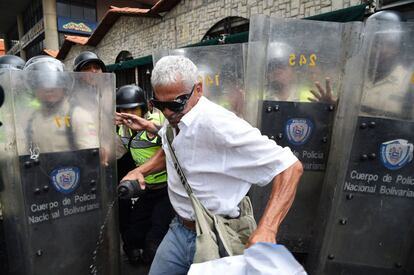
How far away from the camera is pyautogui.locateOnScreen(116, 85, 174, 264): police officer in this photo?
2.73 m

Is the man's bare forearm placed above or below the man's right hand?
above

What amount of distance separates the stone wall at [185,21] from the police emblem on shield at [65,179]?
3897mm

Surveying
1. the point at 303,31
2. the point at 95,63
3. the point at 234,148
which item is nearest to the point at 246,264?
the point at 234,148

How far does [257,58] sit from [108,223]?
182cm

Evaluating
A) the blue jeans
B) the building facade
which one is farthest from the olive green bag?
the building facade

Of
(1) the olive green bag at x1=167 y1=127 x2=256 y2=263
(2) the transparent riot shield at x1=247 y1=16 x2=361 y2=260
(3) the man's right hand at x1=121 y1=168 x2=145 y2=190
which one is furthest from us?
(2) the transparent riot shield at x1=247 y1=16 x2=361 y2=260

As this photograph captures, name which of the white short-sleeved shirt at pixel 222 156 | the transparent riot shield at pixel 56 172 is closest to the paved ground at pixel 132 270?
the transparent riot shield at pixel 56 172

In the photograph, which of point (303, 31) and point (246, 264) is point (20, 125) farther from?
point (303, 31)

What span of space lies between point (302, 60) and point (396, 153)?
997 millimetres

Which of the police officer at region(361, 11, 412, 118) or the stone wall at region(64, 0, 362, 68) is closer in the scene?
the police officer at region(361, 11, 412, 118)

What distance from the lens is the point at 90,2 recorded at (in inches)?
866

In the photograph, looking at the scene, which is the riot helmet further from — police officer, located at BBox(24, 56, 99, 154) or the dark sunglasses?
the dark sunglasses

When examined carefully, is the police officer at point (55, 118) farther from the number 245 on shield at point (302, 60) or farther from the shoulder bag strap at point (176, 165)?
the number 245 on shield at point (302, 60)

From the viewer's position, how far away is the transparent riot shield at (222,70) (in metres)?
2.70
